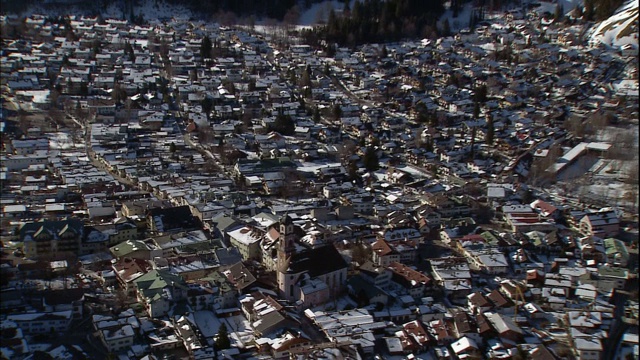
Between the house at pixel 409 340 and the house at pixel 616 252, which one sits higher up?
the house at pixel 616 252

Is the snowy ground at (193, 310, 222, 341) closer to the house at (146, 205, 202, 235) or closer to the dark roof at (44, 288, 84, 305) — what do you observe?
the dark roof at (44, 288, 84, 305)

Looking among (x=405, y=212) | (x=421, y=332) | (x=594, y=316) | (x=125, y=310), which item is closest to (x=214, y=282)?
(x=125, y=310)

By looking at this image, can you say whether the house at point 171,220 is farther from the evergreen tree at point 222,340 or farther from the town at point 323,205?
the evergreen tree at point 222,340

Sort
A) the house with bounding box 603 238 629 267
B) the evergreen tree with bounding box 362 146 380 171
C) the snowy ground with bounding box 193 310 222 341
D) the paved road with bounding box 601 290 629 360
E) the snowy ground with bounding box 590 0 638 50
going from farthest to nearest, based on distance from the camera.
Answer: the snowy ground with bounding box 590 0 638 50
the evergreen tree with bounding box 362 146 380 171
the house with bounding box 603 238 629 267
the snowy ground with bounding box 193 310 222 341
the paved road with bounding box 601 290 629 360

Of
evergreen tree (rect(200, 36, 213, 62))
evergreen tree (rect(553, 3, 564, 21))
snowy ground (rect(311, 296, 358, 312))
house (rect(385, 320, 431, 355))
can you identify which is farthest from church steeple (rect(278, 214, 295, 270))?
evergreen tree (rect(553, 3, 564, 21))

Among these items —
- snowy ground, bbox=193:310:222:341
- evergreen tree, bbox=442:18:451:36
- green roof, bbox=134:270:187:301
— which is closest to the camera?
snowy ground, bbox=193:310:222:341

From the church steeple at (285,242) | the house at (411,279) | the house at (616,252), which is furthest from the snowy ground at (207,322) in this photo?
the house at (616,252)

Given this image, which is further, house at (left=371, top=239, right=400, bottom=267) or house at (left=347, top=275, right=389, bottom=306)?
house at (left=371, top=239, right=400, bottom=267)

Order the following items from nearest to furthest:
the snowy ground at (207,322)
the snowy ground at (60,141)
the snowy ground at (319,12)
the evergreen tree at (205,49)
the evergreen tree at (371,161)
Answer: the snowy ground at (207,322) → the evergreen tree at (371,161) → the snowy ground at (60,141) → the evergreen tree at (205,49) → the snowy ground at (319,12)
